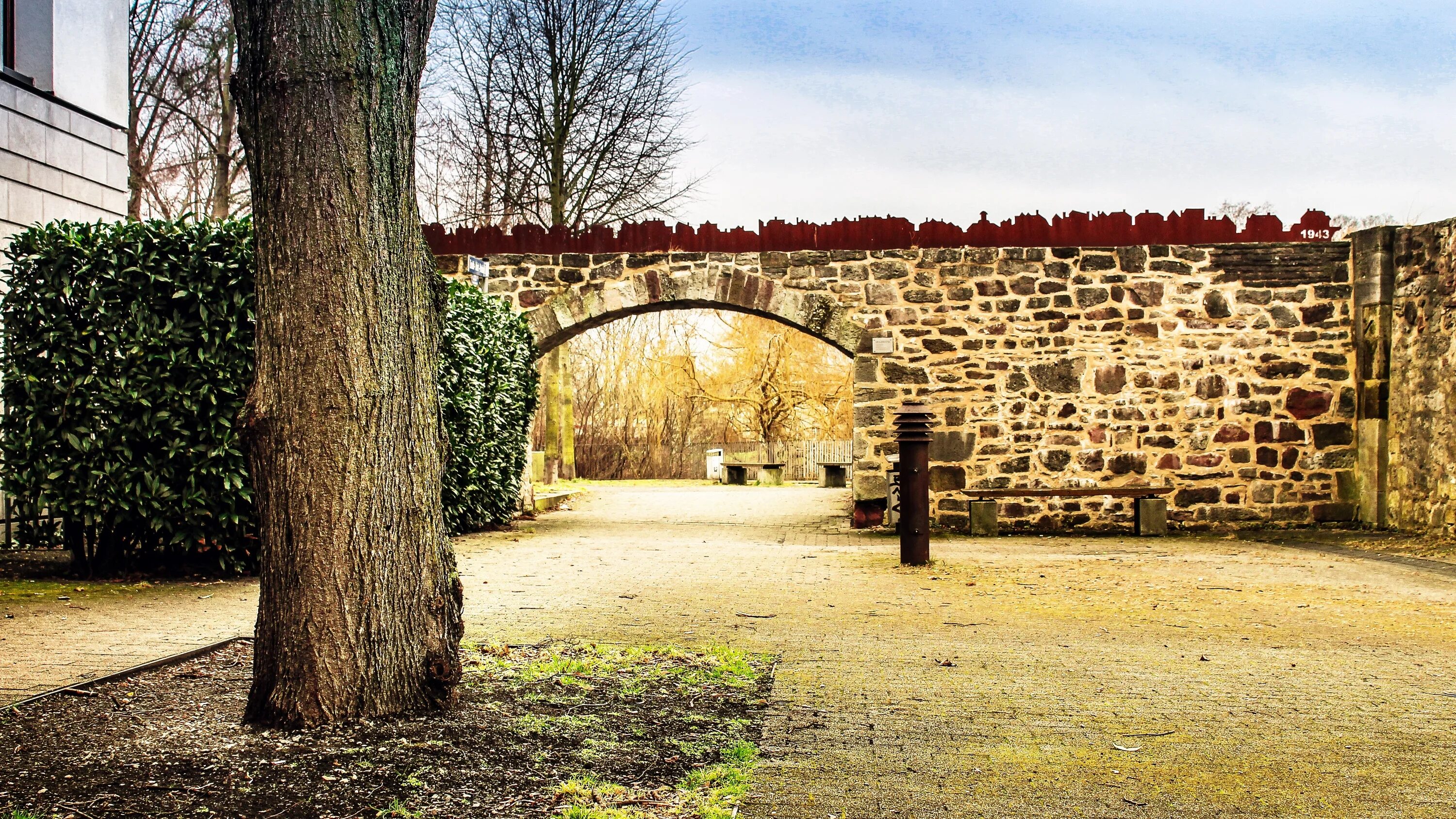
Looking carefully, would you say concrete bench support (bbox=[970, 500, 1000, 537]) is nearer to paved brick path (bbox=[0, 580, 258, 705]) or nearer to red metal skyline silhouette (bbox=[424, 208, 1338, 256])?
red metal skyline silhouette (bbox=[424, 208, 1338, 256])

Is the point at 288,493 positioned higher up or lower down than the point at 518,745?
higher up

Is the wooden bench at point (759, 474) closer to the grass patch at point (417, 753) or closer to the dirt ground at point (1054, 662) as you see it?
the dirt ground at point (1054, 662)

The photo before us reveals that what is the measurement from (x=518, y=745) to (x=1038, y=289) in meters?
9.30

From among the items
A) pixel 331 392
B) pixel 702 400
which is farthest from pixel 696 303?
pixel 702 400

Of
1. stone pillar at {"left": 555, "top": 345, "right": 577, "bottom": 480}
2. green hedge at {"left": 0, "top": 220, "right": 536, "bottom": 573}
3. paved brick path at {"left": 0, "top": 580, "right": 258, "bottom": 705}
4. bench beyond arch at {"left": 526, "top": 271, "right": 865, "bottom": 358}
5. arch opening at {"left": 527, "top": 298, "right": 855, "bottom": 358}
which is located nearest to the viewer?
paved brick path at {"left": 0, "top": 580, "right": 258, "bottom": 705}

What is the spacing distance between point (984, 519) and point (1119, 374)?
207 cm

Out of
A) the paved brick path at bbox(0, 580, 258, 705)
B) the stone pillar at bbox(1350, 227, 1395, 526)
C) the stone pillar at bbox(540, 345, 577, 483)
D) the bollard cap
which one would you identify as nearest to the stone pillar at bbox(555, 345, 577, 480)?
the stone pillar at bbox(540, 345, 577, 483)

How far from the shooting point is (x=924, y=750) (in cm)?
373

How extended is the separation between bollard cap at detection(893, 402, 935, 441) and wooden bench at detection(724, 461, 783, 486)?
14559mm

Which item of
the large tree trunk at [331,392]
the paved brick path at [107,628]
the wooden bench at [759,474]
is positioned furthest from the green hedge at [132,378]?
the wooden bench at [759,474]

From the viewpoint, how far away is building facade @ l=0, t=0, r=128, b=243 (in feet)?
30.9

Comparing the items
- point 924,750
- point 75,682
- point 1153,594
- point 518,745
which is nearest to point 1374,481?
point 1153,594

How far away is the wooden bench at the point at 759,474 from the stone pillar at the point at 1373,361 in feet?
43.2

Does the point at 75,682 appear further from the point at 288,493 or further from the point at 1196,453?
the point at 1196,453
